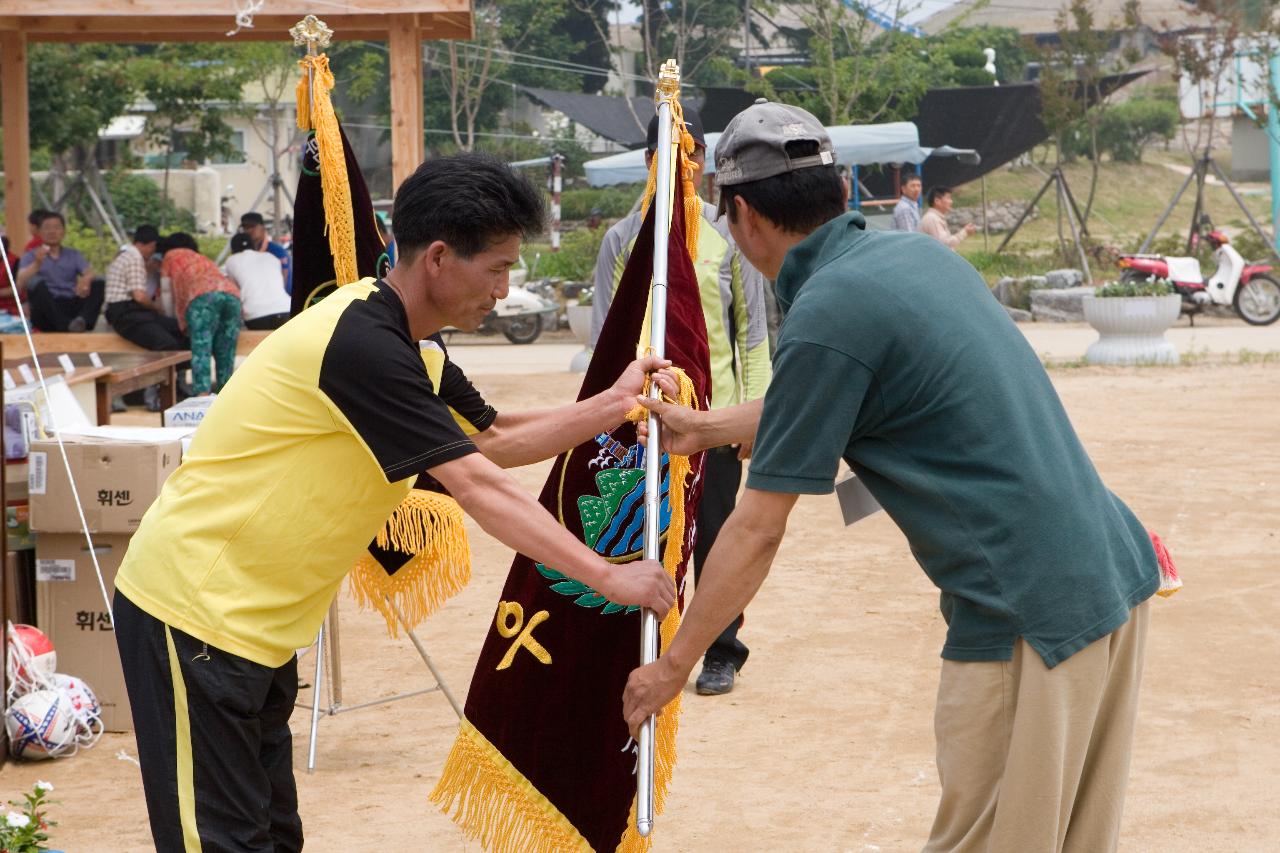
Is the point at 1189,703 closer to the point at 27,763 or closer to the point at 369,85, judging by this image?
the point at 27,763

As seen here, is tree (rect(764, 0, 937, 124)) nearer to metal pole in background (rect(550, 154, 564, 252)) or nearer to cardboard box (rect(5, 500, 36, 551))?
metal pole in background (rect(550, 154, 564, 252))

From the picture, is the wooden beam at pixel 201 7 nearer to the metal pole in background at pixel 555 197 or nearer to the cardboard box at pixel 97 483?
the cardboard box at pixel 97 483

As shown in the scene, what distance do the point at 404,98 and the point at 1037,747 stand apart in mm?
9287

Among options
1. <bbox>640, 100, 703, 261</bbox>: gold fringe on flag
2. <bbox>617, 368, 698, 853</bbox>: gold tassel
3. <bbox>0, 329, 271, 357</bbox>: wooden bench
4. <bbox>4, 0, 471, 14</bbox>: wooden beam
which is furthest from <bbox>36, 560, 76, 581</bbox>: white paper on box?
<bbox>0, 329, 271, 357</bbox>: wooden bench

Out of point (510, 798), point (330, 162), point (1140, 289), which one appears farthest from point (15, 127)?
point (510, 798)

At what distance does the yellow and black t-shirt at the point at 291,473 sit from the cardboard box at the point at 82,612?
9.67ft

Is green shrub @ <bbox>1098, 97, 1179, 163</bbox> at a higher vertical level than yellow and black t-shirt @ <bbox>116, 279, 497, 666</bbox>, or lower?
higher

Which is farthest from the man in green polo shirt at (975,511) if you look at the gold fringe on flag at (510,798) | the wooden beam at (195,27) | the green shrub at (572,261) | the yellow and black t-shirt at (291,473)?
the green shrub at (572,261)

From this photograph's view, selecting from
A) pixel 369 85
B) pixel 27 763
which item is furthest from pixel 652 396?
pixel 369 85

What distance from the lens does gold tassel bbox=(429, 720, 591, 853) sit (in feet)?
12.1

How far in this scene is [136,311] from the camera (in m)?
12.9

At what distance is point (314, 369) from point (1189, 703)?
13.3 feet

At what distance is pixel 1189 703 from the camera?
548cm

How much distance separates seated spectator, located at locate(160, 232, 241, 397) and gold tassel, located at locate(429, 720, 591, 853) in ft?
29.6
